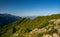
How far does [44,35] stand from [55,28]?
6412mm

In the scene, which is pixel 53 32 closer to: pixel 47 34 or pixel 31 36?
pixel 47 34

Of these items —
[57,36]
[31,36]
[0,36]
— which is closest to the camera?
[57,36]

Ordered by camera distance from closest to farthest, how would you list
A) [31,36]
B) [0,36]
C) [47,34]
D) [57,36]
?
[57,36] < [47,34] < [31,36] < [0,36]

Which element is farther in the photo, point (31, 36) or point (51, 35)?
point (31, 36)

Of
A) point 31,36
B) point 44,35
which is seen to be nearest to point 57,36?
point 44,35

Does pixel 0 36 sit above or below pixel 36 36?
below

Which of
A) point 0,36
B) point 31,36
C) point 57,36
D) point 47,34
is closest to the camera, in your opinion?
point 57,36

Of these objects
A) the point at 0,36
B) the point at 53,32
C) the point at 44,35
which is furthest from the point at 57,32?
the point at 0,36

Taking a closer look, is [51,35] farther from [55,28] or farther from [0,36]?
[0,36]

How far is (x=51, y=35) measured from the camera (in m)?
43.3

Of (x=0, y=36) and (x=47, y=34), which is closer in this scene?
(x=47, y=34)

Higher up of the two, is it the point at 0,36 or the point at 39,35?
the point at 39,35

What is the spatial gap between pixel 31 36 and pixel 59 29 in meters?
10.4

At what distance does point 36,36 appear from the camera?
151 feet
